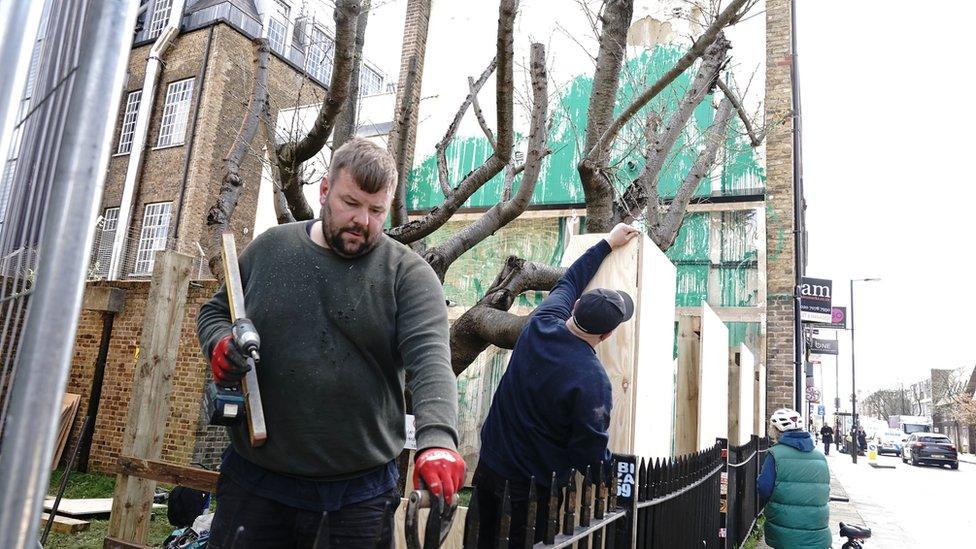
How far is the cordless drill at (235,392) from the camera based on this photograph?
2225mm

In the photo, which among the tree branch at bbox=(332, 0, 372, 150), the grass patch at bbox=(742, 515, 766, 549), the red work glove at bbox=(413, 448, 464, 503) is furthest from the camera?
the grass patch at bbox=(742, 515, 766, 549)

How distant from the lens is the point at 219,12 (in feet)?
68.1

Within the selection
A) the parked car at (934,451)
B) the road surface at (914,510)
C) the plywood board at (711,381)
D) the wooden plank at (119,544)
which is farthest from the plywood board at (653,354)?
the parked car at (934,451)

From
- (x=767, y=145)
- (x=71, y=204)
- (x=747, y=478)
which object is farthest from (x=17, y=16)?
(x=767, y=145)

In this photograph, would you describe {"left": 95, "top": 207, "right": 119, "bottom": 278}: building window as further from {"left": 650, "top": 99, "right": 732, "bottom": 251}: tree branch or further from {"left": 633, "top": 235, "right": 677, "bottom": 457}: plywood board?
{"left": 633, "top": 235, "right": 677, "bottom": 457}: plywood board

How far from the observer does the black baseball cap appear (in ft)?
11.4

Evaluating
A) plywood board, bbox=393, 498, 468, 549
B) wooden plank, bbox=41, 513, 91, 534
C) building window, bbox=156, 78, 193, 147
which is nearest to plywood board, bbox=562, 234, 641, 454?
plywood board, bbox=393, 498, 468, 549

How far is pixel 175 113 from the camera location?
20.8 metres

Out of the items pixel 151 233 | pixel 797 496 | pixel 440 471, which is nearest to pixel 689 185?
pixel 797 496

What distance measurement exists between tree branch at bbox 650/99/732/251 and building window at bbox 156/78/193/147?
16.6m

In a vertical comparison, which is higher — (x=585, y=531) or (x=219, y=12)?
(x=219, y=12)

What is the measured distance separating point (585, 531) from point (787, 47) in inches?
502

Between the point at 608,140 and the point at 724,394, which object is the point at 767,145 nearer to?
the point at 724,394

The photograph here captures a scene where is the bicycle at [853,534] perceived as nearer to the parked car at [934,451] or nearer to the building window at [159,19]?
the building window at [159,19]
